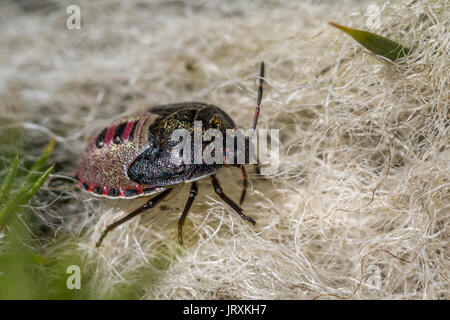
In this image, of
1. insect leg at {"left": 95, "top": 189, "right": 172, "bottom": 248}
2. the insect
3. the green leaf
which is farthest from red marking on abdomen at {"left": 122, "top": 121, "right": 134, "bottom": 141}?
the green leaf

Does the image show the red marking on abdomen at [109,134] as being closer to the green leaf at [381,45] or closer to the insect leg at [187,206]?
the insect leg at [187,206]

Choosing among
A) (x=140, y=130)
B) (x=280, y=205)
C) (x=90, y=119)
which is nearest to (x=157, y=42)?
(x=90, y=119)

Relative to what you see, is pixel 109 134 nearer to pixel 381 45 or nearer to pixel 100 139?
pixel 100 139

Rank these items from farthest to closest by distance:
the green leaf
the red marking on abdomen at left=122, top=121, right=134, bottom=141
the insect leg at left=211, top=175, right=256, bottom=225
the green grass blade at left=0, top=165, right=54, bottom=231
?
the red marking on abdomen at left=122, top=121, right=134, bottom=141, the insect leg at left=211, top=175, right=256, bottom=225, the green leaf, the green grass blade at left=0, top=165, right=54, bottom=231

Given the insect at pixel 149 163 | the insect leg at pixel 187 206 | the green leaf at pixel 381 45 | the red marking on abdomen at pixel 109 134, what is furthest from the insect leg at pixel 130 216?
the green leaf at pixel 381 45

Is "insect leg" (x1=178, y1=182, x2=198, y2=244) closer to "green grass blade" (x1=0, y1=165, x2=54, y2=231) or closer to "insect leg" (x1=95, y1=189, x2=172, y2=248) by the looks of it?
"insect leg" (x1=95, y1=189, x2=172, y2=248)

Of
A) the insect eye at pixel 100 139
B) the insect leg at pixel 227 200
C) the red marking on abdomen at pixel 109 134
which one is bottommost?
A: the insect leg at pixel 227 200
